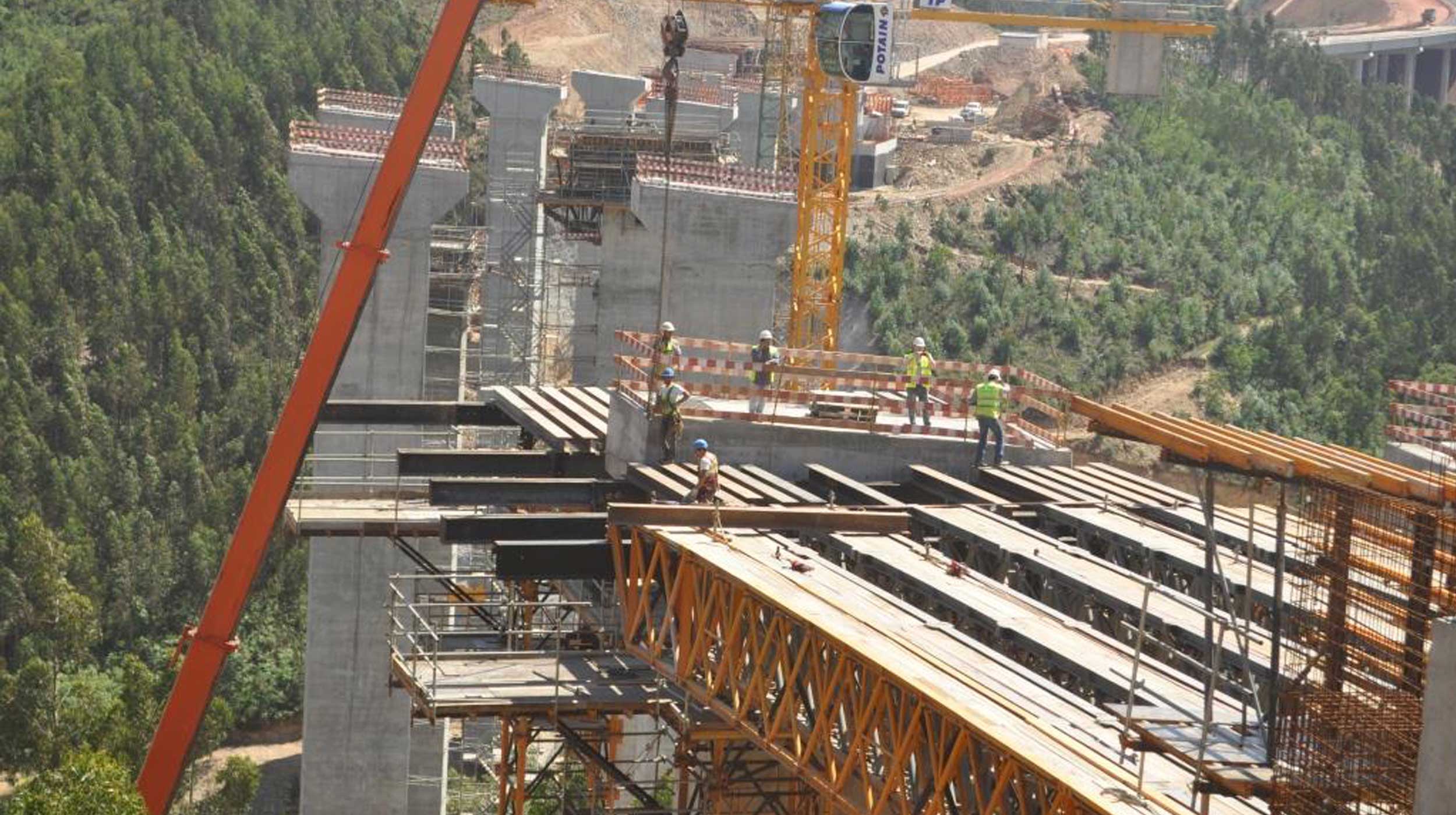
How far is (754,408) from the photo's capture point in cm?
3222

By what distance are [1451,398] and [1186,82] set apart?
2873 inches

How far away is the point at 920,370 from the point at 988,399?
198cm

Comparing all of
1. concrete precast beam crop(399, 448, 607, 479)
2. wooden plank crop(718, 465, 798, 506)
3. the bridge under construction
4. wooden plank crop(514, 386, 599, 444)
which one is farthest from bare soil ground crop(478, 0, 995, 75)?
wooden plank crop(718, 465, 798, 506)

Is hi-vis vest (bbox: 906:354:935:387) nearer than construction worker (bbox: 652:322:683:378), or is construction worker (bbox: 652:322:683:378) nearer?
construction worker (bbox: 652:322:683:378)

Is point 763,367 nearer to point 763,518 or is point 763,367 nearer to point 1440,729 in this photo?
point 763,518

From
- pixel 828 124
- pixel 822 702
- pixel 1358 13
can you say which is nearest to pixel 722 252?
pixel 828 124

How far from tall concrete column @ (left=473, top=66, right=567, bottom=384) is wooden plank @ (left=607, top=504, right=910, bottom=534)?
2649 centimetres

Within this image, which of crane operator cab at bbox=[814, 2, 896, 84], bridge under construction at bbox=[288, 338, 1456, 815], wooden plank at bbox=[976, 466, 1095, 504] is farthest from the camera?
crane operator cab at bbox=[814, 2, 896, 84]

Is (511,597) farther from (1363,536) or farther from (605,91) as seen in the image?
(605,91)

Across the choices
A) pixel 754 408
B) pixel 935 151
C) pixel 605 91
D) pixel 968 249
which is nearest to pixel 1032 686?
pixel 754 408

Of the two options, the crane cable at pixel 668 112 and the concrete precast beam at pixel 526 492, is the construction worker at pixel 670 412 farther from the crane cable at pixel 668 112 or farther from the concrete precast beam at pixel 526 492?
the crane cable at pixel 668 112

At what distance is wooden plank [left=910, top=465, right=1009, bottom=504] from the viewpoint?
96.3 feet

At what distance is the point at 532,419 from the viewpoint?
3500cm

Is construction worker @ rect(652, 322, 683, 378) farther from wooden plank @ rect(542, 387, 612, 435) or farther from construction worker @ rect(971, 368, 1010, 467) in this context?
construction worker @ rect(971, 368, 1010, 467)
